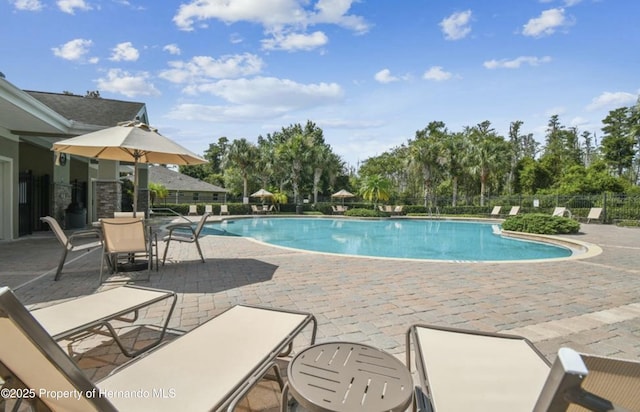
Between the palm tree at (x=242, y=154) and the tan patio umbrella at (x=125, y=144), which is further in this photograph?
the palm tree at (x=242, y=154)

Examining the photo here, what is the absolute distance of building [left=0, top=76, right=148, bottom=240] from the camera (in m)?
8.10

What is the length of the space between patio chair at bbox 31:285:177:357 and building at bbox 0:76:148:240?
561cm

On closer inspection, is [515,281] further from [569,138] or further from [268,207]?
[569,138]

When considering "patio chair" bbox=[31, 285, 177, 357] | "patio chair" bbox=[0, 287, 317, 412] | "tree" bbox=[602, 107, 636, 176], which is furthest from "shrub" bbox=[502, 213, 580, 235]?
"tree" bbox=[602, 107, 636, 176]

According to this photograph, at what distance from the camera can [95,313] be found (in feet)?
8.35

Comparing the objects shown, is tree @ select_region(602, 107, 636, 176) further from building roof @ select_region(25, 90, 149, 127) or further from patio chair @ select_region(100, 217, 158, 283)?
patio chair @ select_region(100, 217, 158, 283)

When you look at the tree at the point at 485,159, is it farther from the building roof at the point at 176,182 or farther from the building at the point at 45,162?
the building roof at the point at 176,182

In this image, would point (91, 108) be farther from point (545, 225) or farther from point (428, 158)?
point (428, 158)

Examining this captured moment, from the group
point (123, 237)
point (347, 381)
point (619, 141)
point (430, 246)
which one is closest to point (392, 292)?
point (347, 381)

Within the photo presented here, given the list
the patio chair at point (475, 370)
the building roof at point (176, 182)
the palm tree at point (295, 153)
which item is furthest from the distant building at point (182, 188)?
the patio chair at point (475, 370)

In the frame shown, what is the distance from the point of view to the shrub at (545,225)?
12.9 m

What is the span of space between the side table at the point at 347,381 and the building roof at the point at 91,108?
1232 centimetres

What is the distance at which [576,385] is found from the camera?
36.0 inches

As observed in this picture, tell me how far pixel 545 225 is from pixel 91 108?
58.6ft
